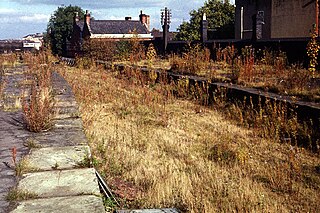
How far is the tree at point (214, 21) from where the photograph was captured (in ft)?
103

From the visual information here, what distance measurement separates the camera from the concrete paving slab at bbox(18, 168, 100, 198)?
2943mm

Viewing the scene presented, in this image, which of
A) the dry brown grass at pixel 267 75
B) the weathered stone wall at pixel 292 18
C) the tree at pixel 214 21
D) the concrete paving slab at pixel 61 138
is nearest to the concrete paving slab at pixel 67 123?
the concrete paving slab at pixel 61 138

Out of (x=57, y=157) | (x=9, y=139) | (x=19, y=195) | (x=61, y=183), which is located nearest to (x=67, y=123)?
(x=9, y=139)

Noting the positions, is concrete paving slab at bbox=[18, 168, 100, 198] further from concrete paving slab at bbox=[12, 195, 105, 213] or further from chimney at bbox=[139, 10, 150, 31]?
chimney at bbox=[139, 10, 150, 31]

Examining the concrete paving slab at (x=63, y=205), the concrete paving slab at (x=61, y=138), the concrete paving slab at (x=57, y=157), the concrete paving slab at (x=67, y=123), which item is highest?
the concrete paving slab at (x=67, y=123)

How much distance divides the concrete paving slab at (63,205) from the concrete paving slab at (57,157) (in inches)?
27.2

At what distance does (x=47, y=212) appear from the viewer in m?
2.60

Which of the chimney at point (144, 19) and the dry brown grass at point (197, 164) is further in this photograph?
the chimney at point (144, 19)

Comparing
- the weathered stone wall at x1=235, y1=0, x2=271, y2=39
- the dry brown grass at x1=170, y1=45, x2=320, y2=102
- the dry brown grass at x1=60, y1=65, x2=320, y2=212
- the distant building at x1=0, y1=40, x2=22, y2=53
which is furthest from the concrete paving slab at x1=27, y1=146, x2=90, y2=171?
the distant building at x1=0, y1=40, x2=22, y2=53

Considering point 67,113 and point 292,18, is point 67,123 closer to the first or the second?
point 67,113

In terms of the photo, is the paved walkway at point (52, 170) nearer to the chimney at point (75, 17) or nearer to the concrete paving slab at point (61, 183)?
the concrete paving slab at point (61, 183)

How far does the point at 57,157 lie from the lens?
3760mm

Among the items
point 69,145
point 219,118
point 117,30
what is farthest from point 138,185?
point 117,30

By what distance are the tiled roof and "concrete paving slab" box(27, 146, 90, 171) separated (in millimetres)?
40840
